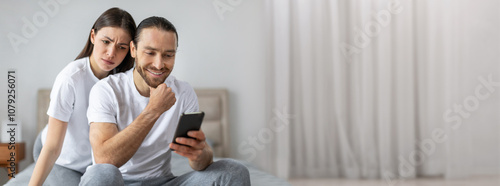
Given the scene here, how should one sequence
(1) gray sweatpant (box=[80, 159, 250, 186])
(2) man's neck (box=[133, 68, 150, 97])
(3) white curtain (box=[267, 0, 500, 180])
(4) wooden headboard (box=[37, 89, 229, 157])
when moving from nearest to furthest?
(2) man's neck (box=[133, 68, 150, 97]), (1) gray sweatpant (box=[80, 159, 250, 186]), (4) wooden headboard (box=[37, 89, 229, 157]), (3) white curtain (box=[267, 0, 500, 180])

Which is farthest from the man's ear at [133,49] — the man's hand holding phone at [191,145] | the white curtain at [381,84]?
the white curtain at [381,84]

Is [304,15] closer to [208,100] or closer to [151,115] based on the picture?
[208,100]

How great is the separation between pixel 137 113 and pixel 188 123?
18cm

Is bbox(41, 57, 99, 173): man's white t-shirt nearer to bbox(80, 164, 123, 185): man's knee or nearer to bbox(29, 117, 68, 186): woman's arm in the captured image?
bbox(29, 117, 68, 186): woman's arm

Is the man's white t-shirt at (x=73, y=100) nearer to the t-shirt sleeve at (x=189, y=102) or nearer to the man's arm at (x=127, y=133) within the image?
the man's arm at (x=127, y=133)

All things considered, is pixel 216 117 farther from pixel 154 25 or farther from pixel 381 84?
→ pixel 154 25

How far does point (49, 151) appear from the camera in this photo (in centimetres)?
119

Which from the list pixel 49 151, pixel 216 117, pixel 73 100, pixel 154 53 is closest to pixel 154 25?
pixel 154 53

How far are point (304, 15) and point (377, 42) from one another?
61 cm

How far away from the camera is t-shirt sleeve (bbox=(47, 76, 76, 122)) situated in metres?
1.21

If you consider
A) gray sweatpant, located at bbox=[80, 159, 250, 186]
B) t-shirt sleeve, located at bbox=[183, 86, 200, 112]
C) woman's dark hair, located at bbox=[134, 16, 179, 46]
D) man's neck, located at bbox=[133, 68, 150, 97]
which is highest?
woman's dark hair, located at bbox=[134, 16, 179, 46]

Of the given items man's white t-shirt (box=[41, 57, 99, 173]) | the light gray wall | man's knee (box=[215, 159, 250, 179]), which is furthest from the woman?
the light gray wall

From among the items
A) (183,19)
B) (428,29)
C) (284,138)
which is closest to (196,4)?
(183,19)

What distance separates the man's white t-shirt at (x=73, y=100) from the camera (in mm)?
1216
